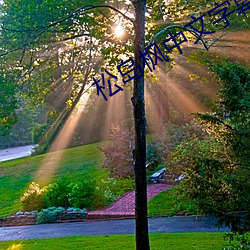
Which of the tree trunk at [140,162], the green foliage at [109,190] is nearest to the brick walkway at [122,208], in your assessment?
the green foliage at [109,190]

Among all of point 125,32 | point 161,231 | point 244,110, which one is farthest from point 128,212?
point 244,110

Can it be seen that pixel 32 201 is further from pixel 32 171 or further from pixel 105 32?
pixel 32 171

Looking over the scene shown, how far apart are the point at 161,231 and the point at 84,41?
735 centimetres

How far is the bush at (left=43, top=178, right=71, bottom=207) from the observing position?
11.4 m

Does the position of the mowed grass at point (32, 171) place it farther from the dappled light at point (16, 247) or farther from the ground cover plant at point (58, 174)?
the dappled light at point (16, 247)

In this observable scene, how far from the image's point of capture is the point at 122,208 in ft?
34.1

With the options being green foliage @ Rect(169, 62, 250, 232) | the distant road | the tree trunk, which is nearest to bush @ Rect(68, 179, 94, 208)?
the tree trunk

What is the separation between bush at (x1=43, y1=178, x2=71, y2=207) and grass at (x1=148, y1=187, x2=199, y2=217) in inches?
111

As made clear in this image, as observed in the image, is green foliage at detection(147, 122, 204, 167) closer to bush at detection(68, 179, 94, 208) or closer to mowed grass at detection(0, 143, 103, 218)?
mowed grass at detection(0, 143, 103, 218)

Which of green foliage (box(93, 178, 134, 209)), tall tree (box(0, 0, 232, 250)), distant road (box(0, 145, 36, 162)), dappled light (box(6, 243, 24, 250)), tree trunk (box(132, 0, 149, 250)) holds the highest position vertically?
tall tree (box(0, 0, 232, 250))

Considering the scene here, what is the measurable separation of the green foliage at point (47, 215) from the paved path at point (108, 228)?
325 millimetres

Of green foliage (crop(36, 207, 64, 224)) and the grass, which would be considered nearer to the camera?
the grass

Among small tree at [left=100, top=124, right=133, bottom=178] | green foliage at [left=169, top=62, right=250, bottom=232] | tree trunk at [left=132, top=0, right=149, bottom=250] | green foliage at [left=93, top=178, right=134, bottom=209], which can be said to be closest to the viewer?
green foliage at [left=169, top=62, right=250, bottom=232]

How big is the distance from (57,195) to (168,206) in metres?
3.72
